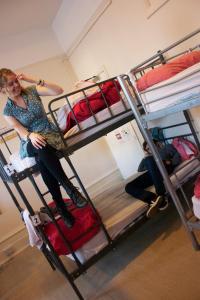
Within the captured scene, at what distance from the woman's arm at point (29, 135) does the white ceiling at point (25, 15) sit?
2056 mm

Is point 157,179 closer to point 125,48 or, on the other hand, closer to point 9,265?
point 125,48

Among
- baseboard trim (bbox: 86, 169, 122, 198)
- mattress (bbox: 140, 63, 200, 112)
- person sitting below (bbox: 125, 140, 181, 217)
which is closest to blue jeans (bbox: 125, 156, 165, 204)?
person sitting below (bbox: 125, 140, 181, 217)

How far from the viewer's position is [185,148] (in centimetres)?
291

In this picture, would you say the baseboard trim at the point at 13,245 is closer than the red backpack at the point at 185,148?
No

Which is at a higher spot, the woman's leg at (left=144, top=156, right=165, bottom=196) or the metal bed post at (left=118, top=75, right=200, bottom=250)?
the metal bed post at (left=118, top=75, right=200, bottom=250)

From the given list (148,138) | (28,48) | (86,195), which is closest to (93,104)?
(148,138)

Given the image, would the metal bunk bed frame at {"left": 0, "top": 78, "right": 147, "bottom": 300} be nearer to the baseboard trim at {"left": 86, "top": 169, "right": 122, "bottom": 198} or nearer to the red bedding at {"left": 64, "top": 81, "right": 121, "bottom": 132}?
the red bedding at {"left": 64, "top": 81, "right": 121, "bottom": 132}

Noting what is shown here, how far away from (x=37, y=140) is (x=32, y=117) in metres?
0.26

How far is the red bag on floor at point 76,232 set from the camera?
7.40 feet

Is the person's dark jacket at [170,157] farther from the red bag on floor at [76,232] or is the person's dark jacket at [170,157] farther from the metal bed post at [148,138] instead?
the red bag on floor at [76,232]

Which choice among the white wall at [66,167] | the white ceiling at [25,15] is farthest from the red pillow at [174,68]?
the white wall at [66,167]

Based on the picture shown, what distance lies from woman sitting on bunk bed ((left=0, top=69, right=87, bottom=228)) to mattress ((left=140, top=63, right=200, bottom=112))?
0.81 metres

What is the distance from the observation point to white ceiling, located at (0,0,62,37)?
345 cm

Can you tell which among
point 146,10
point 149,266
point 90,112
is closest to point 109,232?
point 149,266
